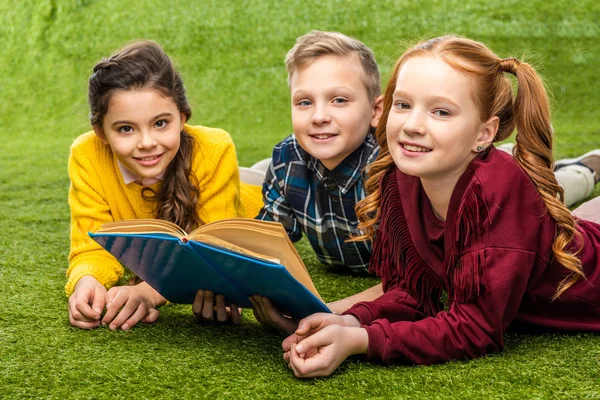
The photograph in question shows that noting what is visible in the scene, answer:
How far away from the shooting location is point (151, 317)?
1.60 m

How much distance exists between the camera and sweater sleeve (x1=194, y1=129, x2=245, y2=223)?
192 cm

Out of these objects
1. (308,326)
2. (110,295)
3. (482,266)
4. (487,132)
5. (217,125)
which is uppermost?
(487,132)

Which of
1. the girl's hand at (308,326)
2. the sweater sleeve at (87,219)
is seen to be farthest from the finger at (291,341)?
the sweater sleeve at (87,219)

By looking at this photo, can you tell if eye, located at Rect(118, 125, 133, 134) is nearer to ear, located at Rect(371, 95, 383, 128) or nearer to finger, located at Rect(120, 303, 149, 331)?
finger, located at Rect(120, 303, 149, 331)

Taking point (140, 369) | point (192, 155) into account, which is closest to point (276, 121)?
point (192, 155)

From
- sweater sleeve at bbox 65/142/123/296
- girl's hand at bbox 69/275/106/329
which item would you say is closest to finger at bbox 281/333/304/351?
girl's hand at bbox 69/275/106/329

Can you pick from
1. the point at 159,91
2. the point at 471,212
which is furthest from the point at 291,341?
the point at 159,91

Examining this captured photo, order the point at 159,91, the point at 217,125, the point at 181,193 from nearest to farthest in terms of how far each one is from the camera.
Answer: the point at 159,91 < the point at 181,193 < the point at 217,125

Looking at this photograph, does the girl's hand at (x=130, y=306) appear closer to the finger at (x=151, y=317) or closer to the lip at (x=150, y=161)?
the finger at (x=151, y=317)

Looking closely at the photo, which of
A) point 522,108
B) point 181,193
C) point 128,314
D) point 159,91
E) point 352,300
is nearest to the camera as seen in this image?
point 522,108

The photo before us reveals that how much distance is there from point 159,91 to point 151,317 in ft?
1.78

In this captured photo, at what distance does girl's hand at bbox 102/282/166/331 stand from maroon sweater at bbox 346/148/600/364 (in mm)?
452

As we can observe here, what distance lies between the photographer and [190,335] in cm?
151

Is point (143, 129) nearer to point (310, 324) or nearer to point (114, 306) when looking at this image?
point (114, 306)
